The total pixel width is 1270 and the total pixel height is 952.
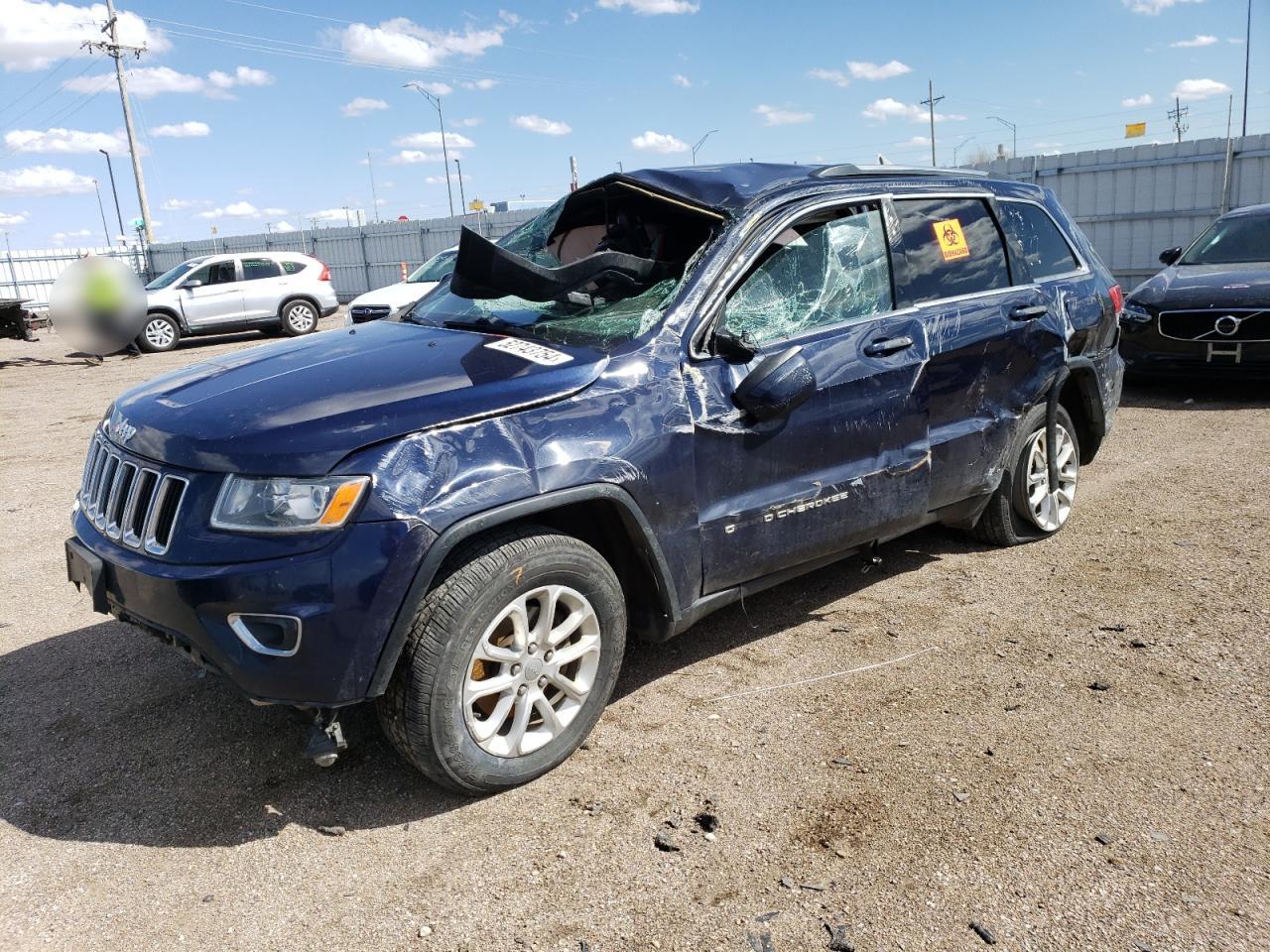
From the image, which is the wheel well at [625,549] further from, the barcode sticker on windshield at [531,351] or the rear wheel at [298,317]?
the rear wheel at [298,317]

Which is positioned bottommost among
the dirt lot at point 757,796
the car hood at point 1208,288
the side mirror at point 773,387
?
the dirt lot at point 757,796

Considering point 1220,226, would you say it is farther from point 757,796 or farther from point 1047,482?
point 757,796

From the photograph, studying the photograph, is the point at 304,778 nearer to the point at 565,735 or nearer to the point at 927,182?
the point at 565,735

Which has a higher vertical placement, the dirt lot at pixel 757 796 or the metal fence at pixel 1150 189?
the metal fence at pixel 1150 189

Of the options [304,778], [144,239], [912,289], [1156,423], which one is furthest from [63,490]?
[144,239]

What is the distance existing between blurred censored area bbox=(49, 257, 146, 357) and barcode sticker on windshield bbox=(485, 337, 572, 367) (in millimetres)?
12178

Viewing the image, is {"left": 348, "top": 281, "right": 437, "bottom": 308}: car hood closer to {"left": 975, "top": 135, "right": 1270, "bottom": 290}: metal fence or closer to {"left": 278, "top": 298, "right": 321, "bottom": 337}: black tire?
{"left": 278, "top": 298, "right": 321, "bottom": 337}: black tire

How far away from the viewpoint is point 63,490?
7.25 meters

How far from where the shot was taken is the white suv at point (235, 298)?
1822 cm

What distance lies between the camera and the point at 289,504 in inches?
106

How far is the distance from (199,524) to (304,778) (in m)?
0.97

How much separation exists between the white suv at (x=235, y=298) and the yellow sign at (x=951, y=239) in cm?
1685

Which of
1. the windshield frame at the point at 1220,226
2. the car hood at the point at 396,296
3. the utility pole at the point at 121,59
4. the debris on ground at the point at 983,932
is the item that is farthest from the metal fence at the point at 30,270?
the debris on ground at the point at 983,932

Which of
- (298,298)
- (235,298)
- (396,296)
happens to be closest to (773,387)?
(396,296)
